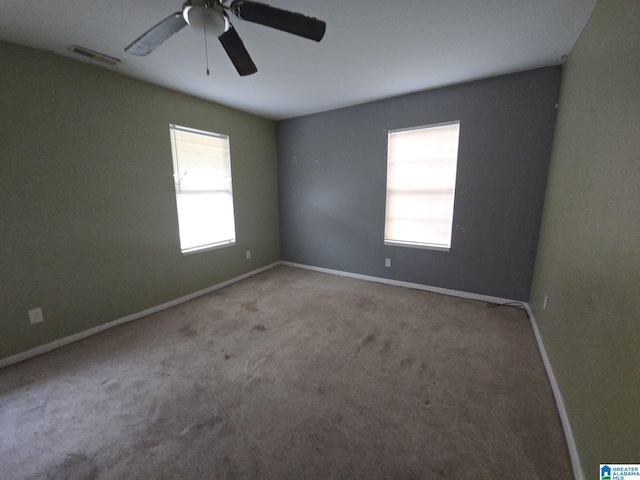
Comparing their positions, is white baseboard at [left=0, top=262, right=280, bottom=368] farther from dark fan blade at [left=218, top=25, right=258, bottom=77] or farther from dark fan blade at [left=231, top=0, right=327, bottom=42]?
dark fan blade at [left=231, top=0, right=327, bottom=42]

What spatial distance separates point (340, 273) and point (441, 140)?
7.63ft

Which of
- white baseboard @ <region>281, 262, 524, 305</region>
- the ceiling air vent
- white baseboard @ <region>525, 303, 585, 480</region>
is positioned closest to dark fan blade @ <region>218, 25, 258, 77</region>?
the ceiling air vent

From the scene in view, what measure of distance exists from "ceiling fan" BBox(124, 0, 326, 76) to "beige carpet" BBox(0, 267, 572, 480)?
220 cm

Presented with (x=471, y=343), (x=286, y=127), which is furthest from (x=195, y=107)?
(x=471, y=343)

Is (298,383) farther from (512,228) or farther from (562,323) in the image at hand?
(512,228)

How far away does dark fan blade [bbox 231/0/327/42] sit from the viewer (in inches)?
51.0

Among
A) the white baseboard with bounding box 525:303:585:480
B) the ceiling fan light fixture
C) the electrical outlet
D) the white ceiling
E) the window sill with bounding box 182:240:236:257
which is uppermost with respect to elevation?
the white ceiling

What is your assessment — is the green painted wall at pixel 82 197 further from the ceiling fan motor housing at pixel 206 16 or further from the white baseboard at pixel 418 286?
the white baseboard at pixel 418 286

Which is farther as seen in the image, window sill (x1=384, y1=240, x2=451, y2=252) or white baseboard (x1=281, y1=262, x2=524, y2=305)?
window sill (x1=384, y1=240, x2=451, y2=252)

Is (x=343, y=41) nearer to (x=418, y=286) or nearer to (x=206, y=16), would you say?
(x=206, y=16)

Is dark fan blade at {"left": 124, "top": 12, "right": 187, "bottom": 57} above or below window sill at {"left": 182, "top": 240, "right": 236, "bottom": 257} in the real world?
above

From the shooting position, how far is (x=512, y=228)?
2.85 metres

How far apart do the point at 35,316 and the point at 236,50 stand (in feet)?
8.69

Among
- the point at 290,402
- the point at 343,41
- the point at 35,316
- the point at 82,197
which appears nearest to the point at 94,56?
the point at 82,197
